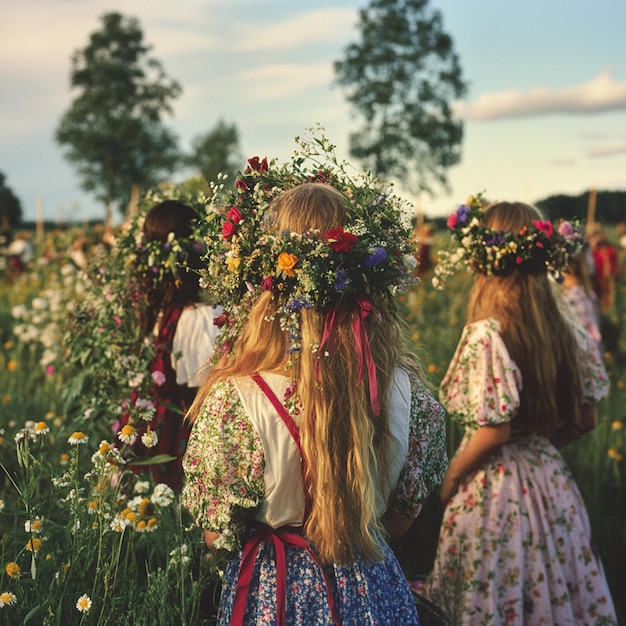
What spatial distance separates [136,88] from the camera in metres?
40.5

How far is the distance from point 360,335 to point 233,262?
36 centimetres

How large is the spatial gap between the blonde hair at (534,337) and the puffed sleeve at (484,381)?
0.05m

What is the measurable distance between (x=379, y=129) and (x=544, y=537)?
118 feet

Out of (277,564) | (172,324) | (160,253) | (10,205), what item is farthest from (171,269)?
(10,205)

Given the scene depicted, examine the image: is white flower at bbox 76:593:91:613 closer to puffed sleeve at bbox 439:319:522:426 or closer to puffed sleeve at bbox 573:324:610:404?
puffed sleeve at bbox 439:319:522:426

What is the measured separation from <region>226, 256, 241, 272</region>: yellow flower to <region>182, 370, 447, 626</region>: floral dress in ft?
0.92

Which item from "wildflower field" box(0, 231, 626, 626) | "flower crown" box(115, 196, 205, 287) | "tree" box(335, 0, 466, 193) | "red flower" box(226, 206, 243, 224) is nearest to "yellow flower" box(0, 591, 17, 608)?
"wildflower field" box(0, 231, 626, 626)

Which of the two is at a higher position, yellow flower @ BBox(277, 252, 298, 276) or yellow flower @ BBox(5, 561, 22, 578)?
yellow flower @ BBox(277, 252, 298, 276)

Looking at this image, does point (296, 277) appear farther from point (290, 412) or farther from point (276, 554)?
point (276, 554)

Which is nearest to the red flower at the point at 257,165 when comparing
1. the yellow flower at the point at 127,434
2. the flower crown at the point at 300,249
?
the flower crown at the point at 300,249

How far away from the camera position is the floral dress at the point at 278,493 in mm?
1744

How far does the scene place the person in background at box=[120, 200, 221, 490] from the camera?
306 centimetres

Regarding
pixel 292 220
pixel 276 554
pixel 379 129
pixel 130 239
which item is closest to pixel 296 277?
pixel 292 220

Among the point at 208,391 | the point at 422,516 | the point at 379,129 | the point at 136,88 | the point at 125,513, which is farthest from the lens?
the point at 136,88
